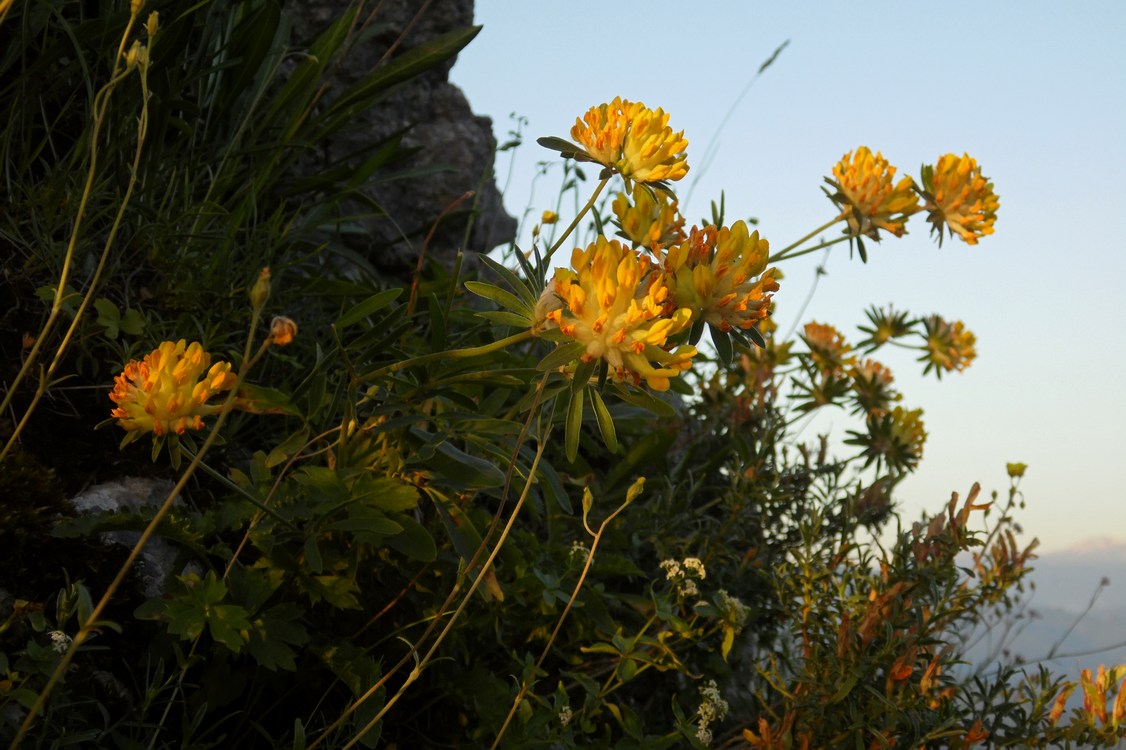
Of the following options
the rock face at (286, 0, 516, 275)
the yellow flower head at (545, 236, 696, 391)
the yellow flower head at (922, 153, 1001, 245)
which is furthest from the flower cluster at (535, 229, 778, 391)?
the rock face at (286, 0, 516, 275)

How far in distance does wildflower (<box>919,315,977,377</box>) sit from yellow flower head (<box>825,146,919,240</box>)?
109cm

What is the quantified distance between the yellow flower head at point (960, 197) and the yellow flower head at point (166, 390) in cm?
160

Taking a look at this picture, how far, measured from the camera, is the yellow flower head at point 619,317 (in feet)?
4.28

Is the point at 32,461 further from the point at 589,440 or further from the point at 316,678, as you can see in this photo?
the point at 589,440

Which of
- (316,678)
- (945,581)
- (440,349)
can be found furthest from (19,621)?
(945,581)

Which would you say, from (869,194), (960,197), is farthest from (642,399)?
(960,197)

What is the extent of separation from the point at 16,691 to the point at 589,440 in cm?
152

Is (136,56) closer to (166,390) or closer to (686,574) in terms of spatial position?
(166,390)

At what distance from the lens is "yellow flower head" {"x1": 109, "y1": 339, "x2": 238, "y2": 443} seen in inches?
54.3

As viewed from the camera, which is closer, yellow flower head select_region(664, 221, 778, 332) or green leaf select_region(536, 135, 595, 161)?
yellow flower head select_region(664, 221, 778, 332)

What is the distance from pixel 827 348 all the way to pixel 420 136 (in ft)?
5.56

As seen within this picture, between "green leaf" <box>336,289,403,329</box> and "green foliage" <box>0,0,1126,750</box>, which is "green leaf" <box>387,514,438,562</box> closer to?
"green foliage" <box>0,0,1126,750</box>

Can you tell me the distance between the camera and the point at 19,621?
5.40 ft

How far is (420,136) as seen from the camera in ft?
13.0
